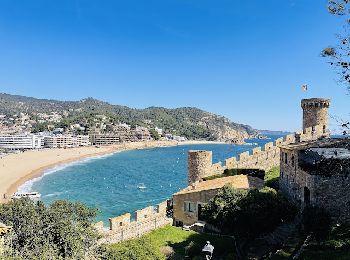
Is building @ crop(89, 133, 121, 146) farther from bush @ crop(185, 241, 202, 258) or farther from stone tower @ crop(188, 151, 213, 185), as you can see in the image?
bush @ crop(185, 241, 202, 258)

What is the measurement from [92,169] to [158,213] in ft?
234

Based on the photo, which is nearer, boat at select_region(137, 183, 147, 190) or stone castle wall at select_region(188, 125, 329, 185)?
stone castle wall at select_region(188, 125, 329, 185)

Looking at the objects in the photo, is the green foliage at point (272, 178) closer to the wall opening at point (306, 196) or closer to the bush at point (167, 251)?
the wall opening at point (306, 196)

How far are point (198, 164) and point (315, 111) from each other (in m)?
12.5

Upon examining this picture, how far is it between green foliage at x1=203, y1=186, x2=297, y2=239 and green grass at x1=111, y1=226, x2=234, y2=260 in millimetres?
1428

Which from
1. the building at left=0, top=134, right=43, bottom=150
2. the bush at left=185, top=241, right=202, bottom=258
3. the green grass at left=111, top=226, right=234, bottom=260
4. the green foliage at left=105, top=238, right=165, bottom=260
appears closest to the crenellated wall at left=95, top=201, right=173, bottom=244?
the green grass at left=111, top=226, right=234, bottom=260

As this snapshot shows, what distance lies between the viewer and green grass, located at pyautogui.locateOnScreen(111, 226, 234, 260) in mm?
19630

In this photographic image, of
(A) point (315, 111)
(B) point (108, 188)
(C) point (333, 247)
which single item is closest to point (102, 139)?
(B) point (108, 188)

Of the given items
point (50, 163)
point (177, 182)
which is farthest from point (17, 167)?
point (177, 182)

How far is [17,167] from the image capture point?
88125mm

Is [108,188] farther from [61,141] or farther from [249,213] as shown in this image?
[61,141]

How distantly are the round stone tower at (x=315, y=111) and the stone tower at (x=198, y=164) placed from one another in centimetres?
1102

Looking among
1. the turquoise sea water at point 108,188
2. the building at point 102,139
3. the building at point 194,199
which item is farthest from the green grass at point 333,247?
Answer: the building at point 102,139

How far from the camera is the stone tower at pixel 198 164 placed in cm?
2998
